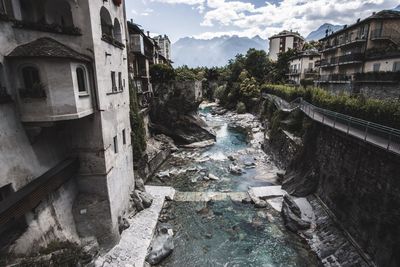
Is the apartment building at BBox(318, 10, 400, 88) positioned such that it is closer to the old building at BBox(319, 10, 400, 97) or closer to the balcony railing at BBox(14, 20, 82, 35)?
the old building at BBox(319, 10, 400, 97)

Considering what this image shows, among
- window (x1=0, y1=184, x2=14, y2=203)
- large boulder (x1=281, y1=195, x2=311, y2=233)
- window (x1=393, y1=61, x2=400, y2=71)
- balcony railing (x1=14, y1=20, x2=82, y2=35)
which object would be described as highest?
balcony railing (x1=14, y1=20, x2=82, y2=35)

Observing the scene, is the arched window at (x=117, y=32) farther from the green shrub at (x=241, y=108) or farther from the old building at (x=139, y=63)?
the green shrub at (x=241, y=108)

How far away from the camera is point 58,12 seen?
11.1 m

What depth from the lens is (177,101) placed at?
33656 millimetres

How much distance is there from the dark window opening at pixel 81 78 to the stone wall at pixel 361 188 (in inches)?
579

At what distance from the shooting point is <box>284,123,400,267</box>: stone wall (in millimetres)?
10000

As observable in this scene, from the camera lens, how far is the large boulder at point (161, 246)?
40.5 feet

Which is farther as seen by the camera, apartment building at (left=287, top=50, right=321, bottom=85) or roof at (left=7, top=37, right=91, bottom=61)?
apartment building at (left=287, top=50, right=321, bottom=85)

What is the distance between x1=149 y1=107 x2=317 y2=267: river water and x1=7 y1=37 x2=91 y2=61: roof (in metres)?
11.7

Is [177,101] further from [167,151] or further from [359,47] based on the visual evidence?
[359,47]

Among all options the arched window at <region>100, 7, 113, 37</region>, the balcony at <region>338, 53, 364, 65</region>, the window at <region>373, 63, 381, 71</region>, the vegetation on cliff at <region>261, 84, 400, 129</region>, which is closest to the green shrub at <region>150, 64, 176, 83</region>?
the vegetation on cliff at <region>261, 84, 400, 129</region>

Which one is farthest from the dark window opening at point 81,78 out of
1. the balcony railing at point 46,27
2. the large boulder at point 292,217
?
the large boulder at point 292,217

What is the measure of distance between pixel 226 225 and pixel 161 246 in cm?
489

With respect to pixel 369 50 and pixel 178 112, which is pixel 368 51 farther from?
pixel 178 112
